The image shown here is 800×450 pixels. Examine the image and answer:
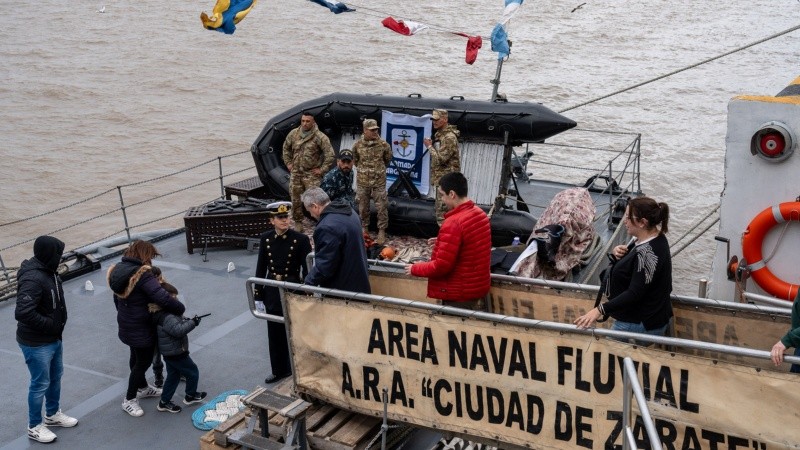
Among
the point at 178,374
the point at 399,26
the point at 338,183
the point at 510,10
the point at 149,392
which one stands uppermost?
the point at 510,10

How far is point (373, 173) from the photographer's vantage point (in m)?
11.4

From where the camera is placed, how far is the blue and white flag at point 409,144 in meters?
12.5

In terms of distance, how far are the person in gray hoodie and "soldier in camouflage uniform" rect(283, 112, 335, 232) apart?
16.3 feet

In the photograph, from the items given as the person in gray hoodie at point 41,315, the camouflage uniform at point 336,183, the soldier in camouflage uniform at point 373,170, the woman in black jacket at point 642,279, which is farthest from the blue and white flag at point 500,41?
the woman in black jacket at point 642,279

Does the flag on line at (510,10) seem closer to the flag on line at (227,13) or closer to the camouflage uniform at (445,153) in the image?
the camouflage uniform at (445,153)

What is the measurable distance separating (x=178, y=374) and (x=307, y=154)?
4697mm

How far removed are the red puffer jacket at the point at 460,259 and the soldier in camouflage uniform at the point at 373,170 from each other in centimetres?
535

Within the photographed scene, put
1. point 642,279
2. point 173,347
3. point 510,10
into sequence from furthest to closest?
point 510,10, point 173,347, point 642,279

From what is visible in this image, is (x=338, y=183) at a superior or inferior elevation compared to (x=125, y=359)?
superior

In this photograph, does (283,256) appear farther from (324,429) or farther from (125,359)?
(125,359)

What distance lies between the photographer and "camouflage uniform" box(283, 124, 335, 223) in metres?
11.4

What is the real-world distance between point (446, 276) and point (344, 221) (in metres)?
0.84

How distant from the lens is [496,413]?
5.24 meters

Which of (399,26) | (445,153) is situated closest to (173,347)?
(445,153)
